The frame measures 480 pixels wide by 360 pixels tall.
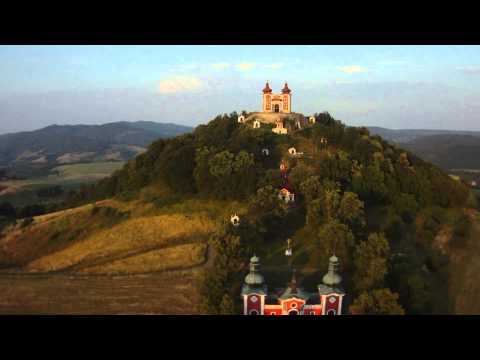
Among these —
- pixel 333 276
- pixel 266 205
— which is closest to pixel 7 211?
pixel 266 205

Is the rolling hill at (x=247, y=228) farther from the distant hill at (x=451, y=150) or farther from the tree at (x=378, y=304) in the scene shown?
the distant hill at (x=451, y=150)

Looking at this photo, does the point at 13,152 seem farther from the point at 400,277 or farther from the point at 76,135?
the point at 400,277

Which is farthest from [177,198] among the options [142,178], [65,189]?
[65,189]

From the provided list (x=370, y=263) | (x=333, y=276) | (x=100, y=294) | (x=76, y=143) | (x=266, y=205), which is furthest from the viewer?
(x=76, y=143)

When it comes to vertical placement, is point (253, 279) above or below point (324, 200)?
below

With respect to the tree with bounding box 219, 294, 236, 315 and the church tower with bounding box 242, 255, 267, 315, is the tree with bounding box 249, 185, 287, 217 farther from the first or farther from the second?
the tree with bounding box 219, 294, 236, 315

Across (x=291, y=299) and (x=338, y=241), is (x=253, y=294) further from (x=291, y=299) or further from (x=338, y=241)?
(x=338, y=241)

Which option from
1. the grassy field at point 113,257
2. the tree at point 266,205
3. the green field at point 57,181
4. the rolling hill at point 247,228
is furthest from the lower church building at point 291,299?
the green field at point 57,181
